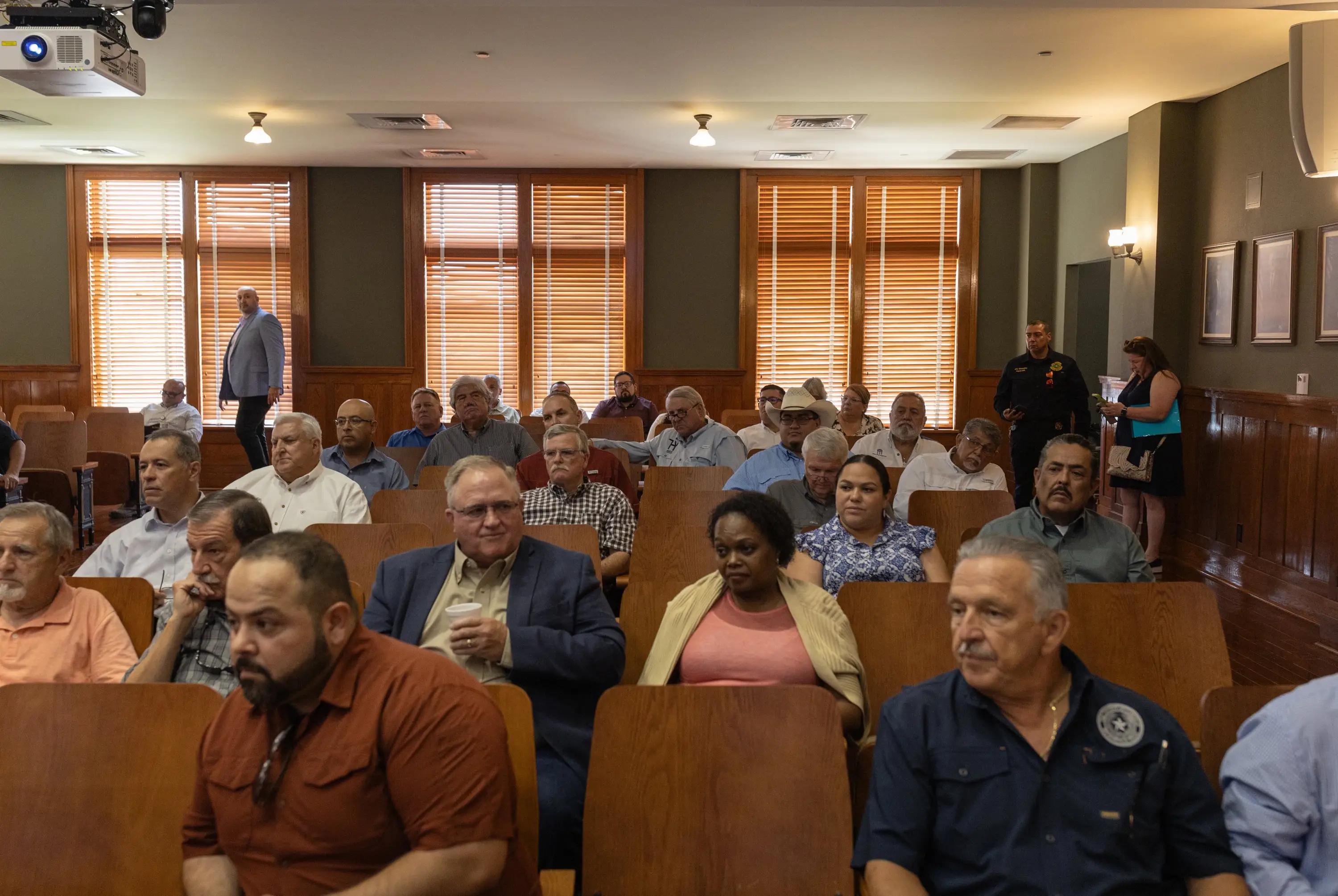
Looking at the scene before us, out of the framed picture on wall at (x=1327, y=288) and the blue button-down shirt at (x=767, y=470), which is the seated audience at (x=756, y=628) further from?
the framed picture on wall at (x=1327, y=288)

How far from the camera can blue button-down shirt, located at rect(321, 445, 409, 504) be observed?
5316mm

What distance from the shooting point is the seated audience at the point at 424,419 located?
7.29 metres

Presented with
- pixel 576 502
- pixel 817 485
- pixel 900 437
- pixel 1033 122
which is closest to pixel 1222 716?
pixel 817 485

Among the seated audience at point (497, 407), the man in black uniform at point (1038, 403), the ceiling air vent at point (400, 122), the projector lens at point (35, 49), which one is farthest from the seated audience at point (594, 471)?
the ceiling air vent at point (400, 122)

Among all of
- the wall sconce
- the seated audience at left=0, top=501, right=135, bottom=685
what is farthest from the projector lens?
Answer: the wall sconce

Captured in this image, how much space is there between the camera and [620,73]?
23.6 feet

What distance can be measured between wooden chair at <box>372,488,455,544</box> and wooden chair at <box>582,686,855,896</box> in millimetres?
2445

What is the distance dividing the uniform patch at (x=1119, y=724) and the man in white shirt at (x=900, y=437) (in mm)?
4622

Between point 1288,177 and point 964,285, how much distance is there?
15.5ft

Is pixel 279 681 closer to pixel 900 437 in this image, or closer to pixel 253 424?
pixel 900 437

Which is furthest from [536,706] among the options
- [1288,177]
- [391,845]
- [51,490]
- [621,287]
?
[621,287]

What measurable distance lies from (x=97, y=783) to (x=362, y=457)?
344cm

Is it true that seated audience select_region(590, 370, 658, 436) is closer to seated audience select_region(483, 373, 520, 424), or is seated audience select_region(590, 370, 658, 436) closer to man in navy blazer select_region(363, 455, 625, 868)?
seated audience select_region(483, 373, 520, 424)

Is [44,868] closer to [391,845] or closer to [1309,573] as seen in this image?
[391,845]
